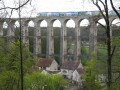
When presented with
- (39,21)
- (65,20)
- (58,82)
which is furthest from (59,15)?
(58,82)

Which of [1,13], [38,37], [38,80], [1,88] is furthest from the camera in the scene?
[38,37]

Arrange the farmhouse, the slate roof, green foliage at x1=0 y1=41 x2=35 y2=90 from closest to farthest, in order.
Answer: green foliage at x1=0 y1=41 x2=35 y2=90 < the farmhouse < the slate roof

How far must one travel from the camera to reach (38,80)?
1534cm

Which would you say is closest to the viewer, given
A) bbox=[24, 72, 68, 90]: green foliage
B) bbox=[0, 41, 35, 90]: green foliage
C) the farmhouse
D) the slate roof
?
bbox=[0, 41, 35, 90]: green foliage

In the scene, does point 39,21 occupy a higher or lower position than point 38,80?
higher

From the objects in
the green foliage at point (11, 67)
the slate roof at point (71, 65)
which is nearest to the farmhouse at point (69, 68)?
the slate roof at point (71, 65)

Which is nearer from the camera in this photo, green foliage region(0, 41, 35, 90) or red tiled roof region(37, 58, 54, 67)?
green foliage region(0, 41, 35, 90)

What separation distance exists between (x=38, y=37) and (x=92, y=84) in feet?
65.0

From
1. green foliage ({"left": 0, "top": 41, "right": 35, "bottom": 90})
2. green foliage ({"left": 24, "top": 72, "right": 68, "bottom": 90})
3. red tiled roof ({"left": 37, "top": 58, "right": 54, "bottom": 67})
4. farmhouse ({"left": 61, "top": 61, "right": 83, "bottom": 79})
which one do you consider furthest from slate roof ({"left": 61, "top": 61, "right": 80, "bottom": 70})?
green foliage ({"left": 0, "top": 41, "right": 35, "bottom": 90})

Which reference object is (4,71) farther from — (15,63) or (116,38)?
(116,38)

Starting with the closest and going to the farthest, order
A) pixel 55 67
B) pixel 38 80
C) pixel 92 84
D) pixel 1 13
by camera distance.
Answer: pixel 1 13 → pixel 92 84 → pixel 38 80 → pixel 55 67

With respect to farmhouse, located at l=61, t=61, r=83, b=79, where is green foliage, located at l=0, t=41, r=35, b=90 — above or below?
above

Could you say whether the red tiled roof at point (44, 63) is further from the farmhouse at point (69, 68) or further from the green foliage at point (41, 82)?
the green foliage at point (41, 82)

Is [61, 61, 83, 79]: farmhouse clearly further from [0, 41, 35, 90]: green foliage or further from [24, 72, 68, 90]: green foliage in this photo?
[0, 41, 35, 90]: green foliage
